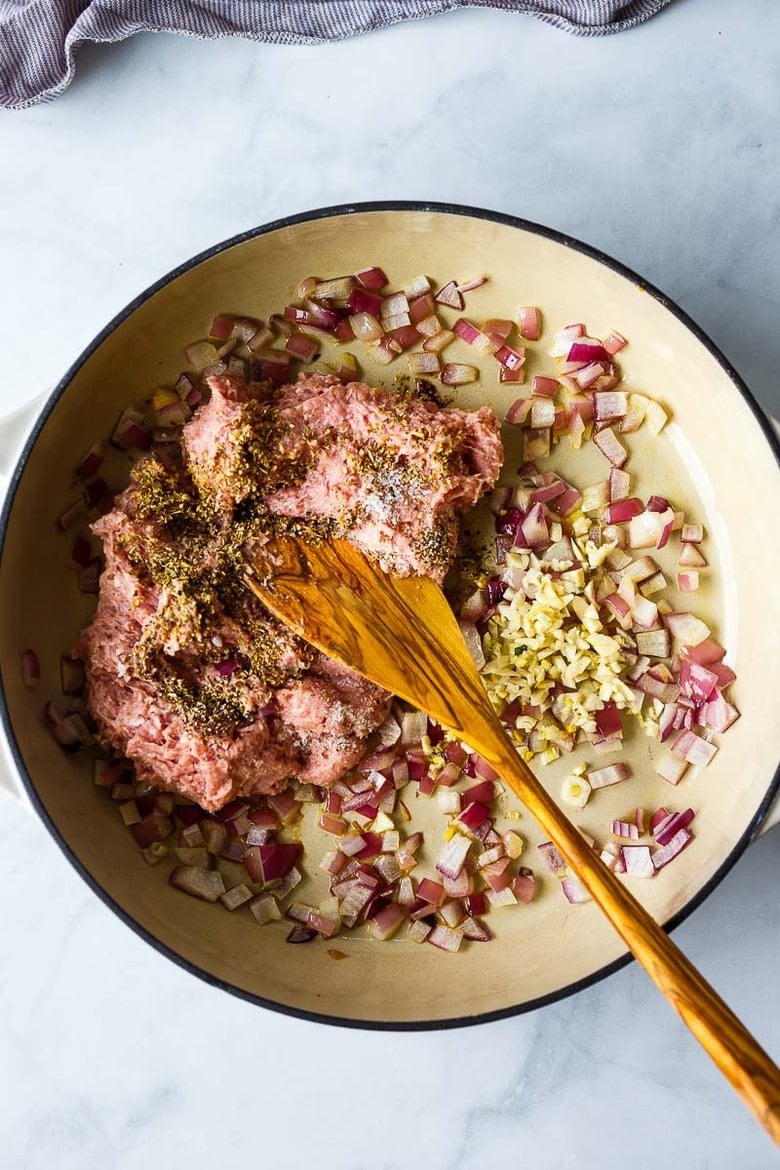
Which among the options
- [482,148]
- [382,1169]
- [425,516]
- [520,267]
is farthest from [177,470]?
[382,1169]

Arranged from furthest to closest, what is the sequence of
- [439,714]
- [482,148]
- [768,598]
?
[482,148] < [768,598] < [439,714]

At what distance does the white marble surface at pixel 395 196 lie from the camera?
228 centimetres

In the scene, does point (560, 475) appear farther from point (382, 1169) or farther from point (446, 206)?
point (382, 1169)

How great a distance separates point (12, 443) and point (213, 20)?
1057 mm

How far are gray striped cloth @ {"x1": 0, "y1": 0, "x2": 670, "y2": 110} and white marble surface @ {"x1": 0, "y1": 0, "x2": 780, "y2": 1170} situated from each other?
37mm

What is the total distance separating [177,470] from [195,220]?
1.99 ft

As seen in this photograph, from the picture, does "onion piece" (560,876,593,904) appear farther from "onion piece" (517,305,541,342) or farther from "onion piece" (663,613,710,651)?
"onion piece" (517,305,541,342)

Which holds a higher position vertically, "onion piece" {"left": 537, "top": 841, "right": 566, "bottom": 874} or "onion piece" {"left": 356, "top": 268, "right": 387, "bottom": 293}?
"onion piece" {"left": 356, "top": 268, "right": 387, "bottom": 293}

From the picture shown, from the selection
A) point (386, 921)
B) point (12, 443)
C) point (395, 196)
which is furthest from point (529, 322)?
point (386, 921)

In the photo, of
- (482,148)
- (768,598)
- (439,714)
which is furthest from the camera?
(482,148)

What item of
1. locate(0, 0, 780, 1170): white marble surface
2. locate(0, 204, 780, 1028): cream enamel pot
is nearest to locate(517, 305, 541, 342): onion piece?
locate(0, 204, 780, 1028): cream enamel pot

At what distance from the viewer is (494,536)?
2.23 m

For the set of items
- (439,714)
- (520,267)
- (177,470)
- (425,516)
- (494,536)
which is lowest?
(439,714)

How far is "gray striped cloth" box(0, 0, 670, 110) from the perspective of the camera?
87.6 inches
